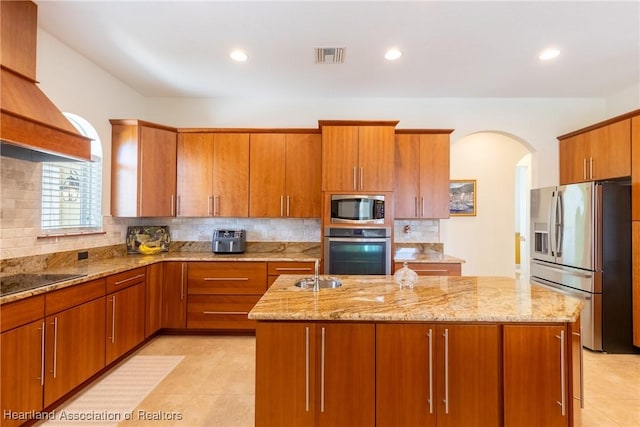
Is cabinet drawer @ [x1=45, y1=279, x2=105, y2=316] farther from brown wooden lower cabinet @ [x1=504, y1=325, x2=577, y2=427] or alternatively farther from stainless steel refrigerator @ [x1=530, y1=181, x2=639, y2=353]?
stainless steel refrigerator @ [x1=530, y1=181, x2=639, y2=353]

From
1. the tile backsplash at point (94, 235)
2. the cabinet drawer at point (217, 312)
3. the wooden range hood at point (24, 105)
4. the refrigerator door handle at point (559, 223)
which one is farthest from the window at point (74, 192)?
the refrigerator door handle at point (559, 223)

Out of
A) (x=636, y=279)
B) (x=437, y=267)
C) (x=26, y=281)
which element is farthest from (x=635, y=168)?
(x=26, y=281)

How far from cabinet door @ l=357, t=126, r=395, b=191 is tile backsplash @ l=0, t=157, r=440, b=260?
0.81 meters

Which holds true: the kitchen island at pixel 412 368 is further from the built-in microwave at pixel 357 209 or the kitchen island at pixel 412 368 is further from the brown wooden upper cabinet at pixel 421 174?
the brown wooden upper cabinet at pixel 421 174

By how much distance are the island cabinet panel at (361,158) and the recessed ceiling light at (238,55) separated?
1089mm

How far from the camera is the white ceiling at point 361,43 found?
2318 mm

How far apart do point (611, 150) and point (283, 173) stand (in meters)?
3.54

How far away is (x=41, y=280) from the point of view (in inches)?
85.3

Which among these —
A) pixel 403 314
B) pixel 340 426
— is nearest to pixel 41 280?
pixel 340 426

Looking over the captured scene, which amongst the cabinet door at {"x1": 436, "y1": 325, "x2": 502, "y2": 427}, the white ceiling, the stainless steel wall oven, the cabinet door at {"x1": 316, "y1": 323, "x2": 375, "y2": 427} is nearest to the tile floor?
the cabinet door at {"x1": 436, "y1": 325, "x2": 502, "y2": 427}

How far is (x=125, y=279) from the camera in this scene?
2832 millimetres

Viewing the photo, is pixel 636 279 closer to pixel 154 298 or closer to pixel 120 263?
pixel 154 298

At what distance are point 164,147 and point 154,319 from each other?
196 cm

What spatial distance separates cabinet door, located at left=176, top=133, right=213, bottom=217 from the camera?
379 centimetres
